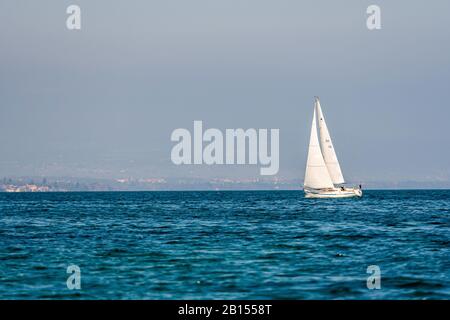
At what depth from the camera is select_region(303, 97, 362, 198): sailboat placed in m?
124

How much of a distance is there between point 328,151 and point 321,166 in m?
4.25

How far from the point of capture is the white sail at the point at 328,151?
4914 inches

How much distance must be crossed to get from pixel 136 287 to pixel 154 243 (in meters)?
17.7

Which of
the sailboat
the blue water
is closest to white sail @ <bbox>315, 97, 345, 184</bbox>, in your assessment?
the sailboat

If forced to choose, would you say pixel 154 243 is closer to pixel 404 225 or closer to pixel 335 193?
pixel 404 225

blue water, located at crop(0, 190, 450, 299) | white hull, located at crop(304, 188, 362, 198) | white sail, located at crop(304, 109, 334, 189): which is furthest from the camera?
white hull, located at crop(304, 188, 362, 198)

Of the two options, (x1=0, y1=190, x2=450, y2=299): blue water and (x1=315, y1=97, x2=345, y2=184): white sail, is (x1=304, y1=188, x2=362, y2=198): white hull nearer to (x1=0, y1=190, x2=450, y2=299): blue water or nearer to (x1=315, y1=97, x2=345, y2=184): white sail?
(x1=315, y1=97, x2=345, y2=184): white sail

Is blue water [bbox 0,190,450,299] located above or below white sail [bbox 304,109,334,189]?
below

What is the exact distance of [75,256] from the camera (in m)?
39.2

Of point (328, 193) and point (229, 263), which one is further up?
point (328, 193)

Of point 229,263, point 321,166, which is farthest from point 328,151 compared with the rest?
point 229,263

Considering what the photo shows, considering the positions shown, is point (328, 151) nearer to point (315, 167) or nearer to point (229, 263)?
point (315, 167)

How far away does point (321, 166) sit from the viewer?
411 feet
